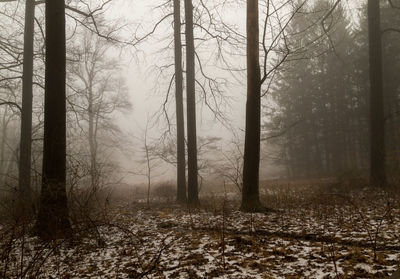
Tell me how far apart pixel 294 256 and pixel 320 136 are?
24.0 meters

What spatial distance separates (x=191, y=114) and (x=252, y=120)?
11.6ft

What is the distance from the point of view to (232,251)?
439cm

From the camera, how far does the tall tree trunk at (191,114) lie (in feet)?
34.5

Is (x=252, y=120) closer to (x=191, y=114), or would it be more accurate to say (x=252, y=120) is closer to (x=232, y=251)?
(x=191, y=114)

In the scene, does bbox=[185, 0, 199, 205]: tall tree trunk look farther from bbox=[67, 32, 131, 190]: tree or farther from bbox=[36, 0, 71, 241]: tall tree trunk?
bbox=[67, 32, 131, 190]: tree

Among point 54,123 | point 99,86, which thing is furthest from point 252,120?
point 99,86

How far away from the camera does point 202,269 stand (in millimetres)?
3807

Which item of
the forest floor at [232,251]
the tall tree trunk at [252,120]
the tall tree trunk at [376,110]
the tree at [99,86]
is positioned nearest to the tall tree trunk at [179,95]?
the tall tree trunk at [252,120]

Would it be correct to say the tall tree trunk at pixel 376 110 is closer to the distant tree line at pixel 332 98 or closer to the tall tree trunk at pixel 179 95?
the tall tree trunk at pixel 179 95

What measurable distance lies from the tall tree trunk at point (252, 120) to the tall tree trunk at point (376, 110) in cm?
548

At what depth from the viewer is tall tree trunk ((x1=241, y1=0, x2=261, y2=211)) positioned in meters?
7.57

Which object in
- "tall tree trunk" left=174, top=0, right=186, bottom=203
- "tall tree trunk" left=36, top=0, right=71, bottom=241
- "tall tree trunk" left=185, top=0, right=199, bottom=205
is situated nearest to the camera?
"tall tree trunk" left=36, top=0, right=71, bottom=241

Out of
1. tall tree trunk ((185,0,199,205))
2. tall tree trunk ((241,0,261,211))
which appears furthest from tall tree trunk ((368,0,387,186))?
tall tree trunk ((185,0,199,205))

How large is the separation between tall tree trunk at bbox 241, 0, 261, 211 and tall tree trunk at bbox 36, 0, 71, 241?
4.05 m
